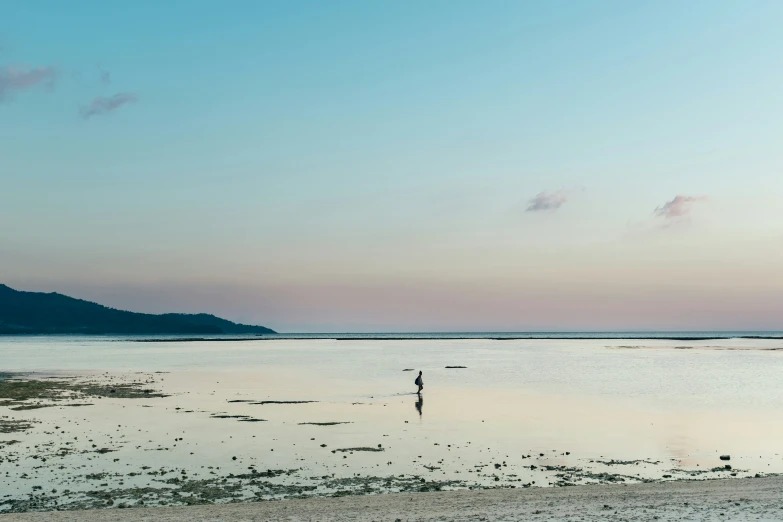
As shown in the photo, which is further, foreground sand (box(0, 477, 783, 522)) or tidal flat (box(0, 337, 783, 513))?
tidal flat (box(0, 337, 783, 513))

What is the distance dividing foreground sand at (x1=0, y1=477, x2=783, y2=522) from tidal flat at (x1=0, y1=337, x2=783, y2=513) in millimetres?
1544

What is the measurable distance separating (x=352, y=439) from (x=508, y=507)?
14468mm

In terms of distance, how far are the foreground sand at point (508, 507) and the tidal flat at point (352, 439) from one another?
1544mm

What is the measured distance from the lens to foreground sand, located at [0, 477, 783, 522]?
17.9m

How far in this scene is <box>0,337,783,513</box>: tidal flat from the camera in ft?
76.1

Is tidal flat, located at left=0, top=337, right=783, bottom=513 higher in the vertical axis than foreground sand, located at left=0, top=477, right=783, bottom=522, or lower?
lower

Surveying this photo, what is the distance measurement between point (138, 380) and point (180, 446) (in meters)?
40.6

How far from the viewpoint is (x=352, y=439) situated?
32438 mm

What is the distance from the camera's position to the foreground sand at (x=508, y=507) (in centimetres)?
1794

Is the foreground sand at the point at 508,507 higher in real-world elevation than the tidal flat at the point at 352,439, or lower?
higher

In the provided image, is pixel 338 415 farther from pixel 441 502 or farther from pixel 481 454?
pixel 441 502

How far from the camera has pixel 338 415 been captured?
41344 millimetres

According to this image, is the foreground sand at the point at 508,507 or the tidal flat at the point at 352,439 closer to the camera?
the foreground sand at the point at 508,507

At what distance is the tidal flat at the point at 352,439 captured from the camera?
2320 cm
